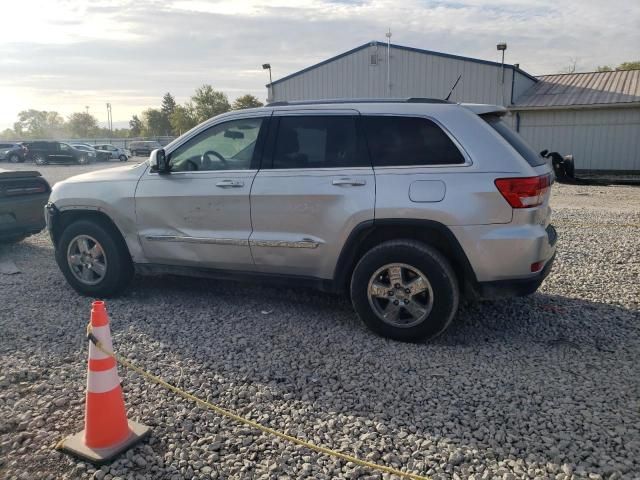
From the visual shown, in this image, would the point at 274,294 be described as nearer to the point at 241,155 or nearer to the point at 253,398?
the point at 241,155

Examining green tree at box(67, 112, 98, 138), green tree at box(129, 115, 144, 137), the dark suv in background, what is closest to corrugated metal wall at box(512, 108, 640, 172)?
the dark suv in background

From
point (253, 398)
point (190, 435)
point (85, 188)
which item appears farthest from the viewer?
point (85, 188)

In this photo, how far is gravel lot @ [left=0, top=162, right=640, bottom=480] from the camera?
2867mm

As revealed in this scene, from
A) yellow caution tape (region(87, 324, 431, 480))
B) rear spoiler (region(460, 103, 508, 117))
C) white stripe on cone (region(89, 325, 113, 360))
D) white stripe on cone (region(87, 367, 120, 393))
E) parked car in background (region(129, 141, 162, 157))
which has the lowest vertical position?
yellow caution tape (region(87, 324, 431, 480))

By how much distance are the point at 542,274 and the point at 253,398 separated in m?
2.45

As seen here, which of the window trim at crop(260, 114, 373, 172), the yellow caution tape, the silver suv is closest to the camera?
the yellow caution tape

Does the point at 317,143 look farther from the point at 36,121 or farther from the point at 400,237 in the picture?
the point at 36,121

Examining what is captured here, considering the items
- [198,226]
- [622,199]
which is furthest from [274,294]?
[622,199]

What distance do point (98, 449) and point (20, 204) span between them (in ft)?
19.0

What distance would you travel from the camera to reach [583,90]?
2295 centimetres

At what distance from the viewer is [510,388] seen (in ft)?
11.9

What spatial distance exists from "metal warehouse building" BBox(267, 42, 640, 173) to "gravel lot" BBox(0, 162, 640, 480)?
1803 cm

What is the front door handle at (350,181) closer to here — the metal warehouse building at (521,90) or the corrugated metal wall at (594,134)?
the metal warehouse building at (521,90)

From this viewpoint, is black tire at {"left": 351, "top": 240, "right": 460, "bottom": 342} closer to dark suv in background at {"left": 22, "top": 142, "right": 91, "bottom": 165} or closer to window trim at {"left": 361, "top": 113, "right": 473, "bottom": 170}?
window trim at {"left": 361, "top": 113, "right": 473, "bottom": 170}
